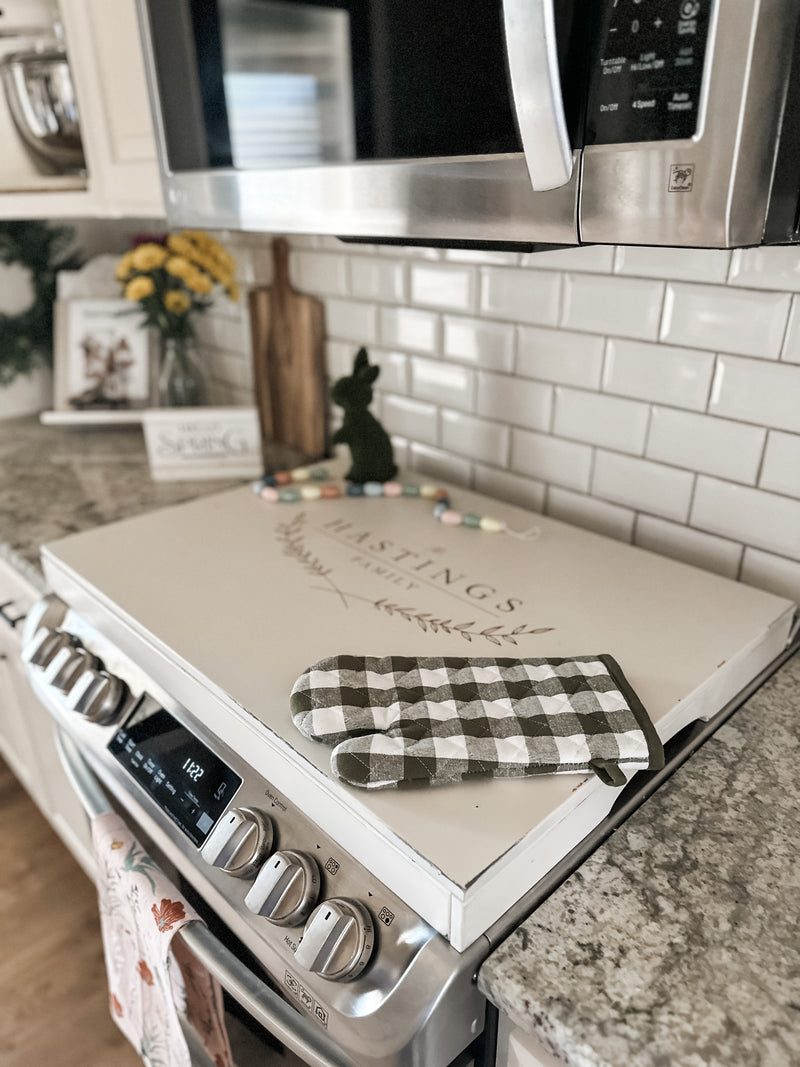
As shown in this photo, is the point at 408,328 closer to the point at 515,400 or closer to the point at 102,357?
the point at 515,400

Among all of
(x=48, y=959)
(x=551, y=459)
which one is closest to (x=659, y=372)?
(x=551, y=459)

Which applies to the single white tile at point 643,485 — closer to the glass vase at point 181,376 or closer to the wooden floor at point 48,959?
the glass vase at point 181,376

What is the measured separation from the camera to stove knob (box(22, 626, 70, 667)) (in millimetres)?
879

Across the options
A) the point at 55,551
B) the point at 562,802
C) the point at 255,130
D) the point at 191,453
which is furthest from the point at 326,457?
the point at 562,802

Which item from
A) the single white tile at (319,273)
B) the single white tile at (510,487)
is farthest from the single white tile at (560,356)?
the single white tile at (319,273)

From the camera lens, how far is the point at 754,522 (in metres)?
0.89

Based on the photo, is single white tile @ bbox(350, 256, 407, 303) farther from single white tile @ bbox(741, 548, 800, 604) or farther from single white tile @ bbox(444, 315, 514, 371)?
single white tile @ bbox(741, 548, 800, 604)

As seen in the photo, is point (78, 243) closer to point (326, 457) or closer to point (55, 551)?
point (326, 457)

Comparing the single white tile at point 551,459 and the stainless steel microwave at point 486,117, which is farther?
the single white tile at point 551,459

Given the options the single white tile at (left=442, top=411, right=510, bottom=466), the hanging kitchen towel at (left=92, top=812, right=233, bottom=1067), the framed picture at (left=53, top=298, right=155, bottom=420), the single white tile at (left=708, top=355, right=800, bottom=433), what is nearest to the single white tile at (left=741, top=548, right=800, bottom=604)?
the single white tile at (left=708, top=355, right=800, bottom=433)

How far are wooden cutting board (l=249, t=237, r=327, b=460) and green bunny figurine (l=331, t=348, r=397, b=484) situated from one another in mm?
335

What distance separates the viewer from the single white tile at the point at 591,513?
103 centimetres

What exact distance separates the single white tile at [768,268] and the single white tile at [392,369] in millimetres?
561

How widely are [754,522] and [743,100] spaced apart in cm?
53
